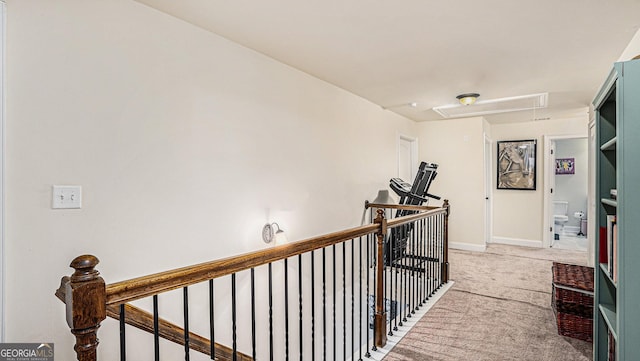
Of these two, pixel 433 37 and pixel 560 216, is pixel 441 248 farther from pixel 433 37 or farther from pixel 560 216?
pixel 560 216

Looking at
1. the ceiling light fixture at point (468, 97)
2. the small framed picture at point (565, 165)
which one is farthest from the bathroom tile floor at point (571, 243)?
the ceiling light fixture at point (468, 97)

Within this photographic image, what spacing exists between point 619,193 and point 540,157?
17.0ft

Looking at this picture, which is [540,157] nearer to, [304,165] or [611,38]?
[611,38]

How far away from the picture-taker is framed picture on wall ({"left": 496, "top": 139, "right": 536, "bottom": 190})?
6.08 m

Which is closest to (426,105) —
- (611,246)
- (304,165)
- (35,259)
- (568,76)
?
(568,76)

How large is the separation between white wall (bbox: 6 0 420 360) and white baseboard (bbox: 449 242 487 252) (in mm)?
3653

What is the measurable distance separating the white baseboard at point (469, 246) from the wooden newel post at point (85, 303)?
580 centimetres

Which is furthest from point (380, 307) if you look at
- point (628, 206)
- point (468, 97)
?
point (468, 97)

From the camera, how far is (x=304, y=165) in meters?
3.38

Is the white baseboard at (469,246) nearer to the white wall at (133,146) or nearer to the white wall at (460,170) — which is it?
the white wall at (460,170)

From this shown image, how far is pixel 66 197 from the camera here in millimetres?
1736

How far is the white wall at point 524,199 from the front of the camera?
19.2ft

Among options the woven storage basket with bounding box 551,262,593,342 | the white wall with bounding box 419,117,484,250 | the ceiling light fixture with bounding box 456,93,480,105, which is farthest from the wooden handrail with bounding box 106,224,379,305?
the white wall with bounding box 419,117,484,250

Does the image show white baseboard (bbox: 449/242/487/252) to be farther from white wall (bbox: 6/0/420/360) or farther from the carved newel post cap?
the carved newel post cap
